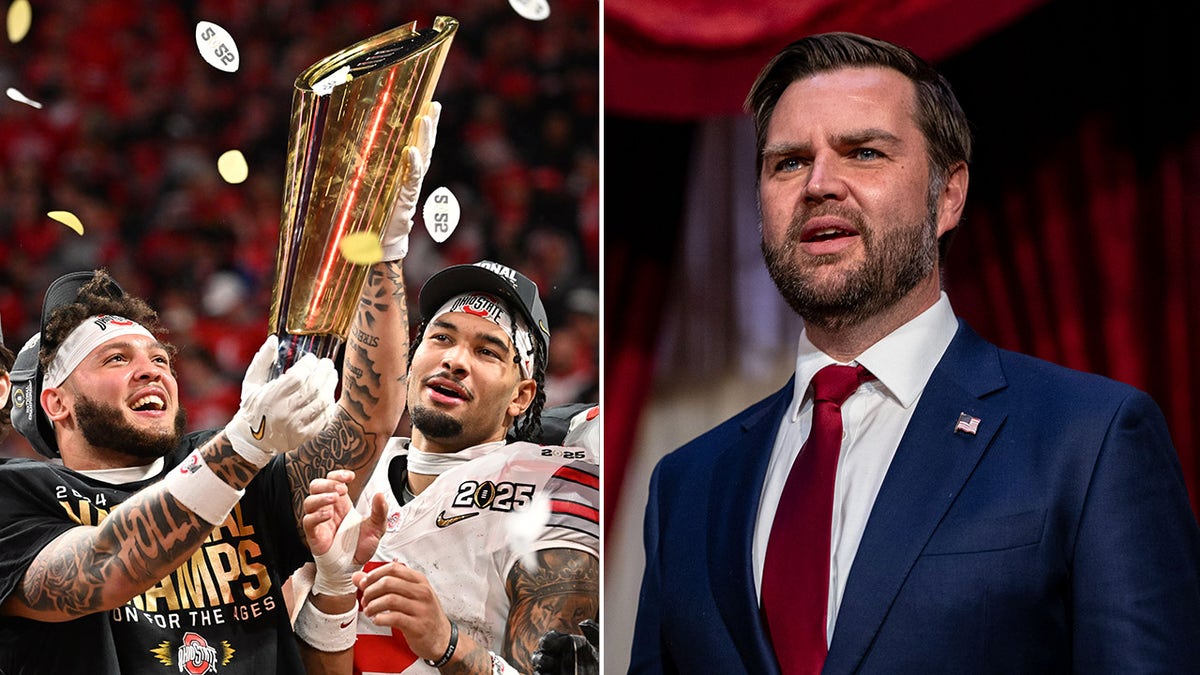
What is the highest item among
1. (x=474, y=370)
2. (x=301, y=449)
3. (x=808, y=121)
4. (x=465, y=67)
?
(x=465, y=67)

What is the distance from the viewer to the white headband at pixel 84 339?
2.23 meters

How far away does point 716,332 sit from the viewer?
2.39 meters

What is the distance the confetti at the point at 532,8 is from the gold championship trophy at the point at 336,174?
0.66 ft

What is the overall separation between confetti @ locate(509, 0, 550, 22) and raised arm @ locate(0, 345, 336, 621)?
2.83ft

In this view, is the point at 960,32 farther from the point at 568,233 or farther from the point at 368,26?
the point at 368,26

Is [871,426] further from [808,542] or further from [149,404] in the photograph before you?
[149,404]

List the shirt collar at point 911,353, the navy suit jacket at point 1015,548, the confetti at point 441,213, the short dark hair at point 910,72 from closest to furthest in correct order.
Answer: the navy suit jacket at point 1015,548 < the shirt collar at point 911,353 < the short dark hair at point 910,72 < the confetti at point 441,213

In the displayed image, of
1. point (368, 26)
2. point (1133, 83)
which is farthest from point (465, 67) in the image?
point (1133, 83)

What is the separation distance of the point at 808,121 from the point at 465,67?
0.82m

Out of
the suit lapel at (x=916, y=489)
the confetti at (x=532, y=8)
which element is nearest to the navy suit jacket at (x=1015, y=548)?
the suit lapel at (x=916, y=489)

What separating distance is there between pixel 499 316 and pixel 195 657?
890 mm

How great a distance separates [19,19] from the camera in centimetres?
237

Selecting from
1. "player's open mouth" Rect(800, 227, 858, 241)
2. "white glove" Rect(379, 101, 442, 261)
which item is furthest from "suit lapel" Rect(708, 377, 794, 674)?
"white glove" Rect(379, 101, 442, 261)

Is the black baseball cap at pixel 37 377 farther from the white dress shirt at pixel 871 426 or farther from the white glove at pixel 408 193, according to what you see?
the white dress shirt at pixel 871 426
